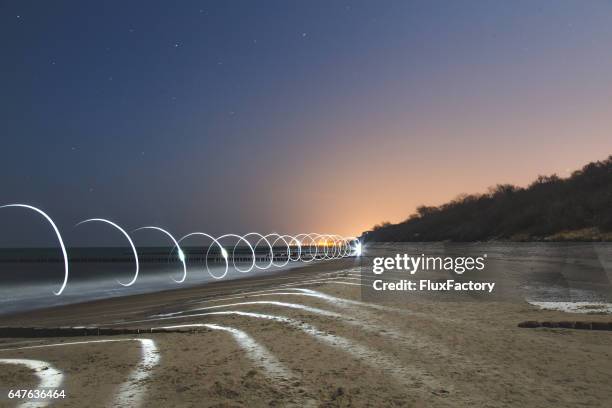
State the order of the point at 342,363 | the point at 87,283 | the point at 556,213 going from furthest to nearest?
the point at 87,283 → the point at 556,213 → the point at 342,363

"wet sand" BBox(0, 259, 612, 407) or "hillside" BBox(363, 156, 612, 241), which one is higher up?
"hillside" BBox(363, 156, 612, 241)

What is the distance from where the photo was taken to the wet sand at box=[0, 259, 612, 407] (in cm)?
582

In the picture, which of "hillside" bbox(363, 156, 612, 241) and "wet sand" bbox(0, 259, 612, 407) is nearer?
"wet sand" bbox(0, 259, 612, 407)

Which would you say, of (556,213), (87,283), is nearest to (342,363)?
(556,213)

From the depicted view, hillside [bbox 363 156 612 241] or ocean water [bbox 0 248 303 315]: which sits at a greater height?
hillside [bbox 363 156 612 241]

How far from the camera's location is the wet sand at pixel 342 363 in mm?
5816

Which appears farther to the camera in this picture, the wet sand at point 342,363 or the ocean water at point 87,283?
the ocean water at point 87,283

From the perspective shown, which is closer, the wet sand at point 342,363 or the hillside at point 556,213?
the wet sand at point 342,363

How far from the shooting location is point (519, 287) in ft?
59.4

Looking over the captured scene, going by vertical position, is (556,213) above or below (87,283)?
above

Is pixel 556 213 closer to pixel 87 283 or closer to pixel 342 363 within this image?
pixel 342 363

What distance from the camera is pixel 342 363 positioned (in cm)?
740

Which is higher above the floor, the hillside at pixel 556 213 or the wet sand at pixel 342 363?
the hillside at pixel 556 213

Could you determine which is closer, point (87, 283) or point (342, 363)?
point (342, 363)
